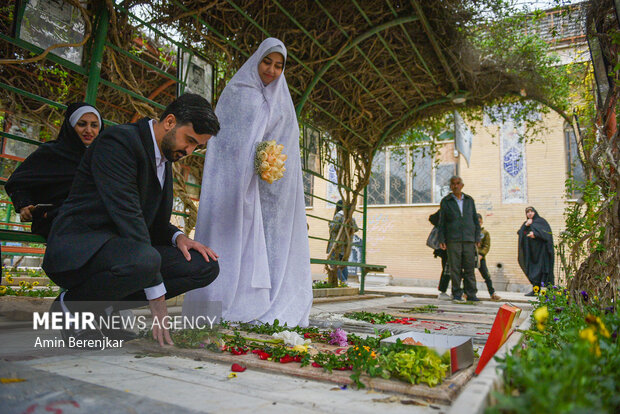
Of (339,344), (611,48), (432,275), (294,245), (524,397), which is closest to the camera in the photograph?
(524,397)

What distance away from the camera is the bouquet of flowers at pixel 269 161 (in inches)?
125

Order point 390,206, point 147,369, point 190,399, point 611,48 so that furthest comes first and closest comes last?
1. point 390,206
2. point 611,48
3. point 147,369
4. point 190,399

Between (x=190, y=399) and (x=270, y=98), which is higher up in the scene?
(x=270, y=98)

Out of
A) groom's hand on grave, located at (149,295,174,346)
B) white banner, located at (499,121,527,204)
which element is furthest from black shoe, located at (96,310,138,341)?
white banner, located at (499,121,527,204)

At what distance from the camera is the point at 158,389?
150cm

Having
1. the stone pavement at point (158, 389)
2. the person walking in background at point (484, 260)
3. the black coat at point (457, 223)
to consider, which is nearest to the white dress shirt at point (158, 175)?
the stone pavement at point (158, 389)

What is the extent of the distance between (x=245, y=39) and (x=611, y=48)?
3216 millimetres

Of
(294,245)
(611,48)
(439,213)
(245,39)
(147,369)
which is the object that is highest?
(245,39)

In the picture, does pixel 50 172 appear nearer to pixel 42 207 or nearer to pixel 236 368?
pixel 42 207

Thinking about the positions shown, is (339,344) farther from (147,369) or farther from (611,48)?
(611,48)

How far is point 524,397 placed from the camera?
3.20ft

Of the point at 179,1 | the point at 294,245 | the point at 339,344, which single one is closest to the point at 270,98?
the point at 294,245

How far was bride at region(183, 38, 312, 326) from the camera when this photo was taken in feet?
10.2

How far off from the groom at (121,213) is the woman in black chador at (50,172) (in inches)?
23.3
